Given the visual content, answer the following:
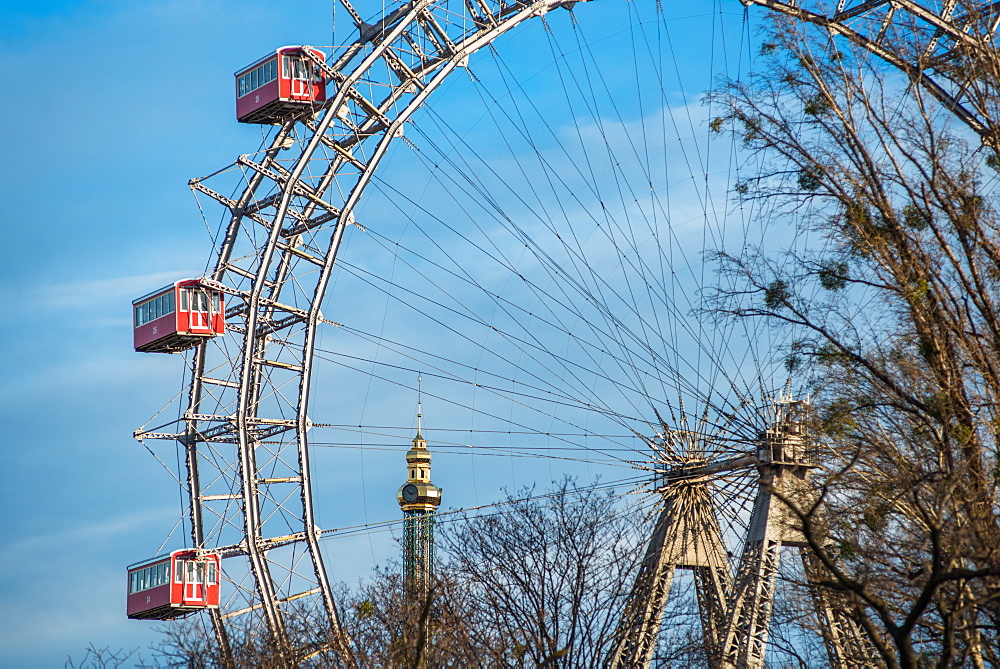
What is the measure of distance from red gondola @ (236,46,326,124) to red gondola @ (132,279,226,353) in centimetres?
444

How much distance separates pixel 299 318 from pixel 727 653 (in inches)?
495

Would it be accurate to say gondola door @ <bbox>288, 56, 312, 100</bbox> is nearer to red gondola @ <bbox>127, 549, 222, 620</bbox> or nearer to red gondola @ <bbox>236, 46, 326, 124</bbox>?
red gondola @ <bbox>236, 46, 326, 124</bbox>

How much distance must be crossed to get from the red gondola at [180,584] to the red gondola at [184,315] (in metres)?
5.28


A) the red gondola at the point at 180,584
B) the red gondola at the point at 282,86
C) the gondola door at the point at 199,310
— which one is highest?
the red gondola at the point at 282,86

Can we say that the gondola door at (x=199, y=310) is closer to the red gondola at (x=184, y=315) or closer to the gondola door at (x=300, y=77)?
the red gondola at (x=184, y=315)

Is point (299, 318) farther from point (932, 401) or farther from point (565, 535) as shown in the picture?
point (932, 401)

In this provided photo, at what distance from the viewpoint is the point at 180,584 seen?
32.5 metres

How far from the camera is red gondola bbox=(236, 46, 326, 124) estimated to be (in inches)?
1328

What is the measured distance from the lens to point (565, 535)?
122 ft

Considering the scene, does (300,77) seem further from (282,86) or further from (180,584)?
(180,584)

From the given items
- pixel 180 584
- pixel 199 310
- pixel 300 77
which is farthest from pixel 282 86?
pixel 180 584

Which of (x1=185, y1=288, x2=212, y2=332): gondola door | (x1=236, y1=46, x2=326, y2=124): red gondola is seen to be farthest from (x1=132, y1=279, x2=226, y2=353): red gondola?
(x1=236, y1=46, x2=326, y2=124): red gondola

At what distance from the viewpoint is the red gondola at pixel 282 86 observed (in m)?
33.7

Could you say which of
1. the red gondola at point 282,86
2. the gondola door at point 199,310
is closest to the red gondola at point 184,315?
the gondola door at point 199,310
